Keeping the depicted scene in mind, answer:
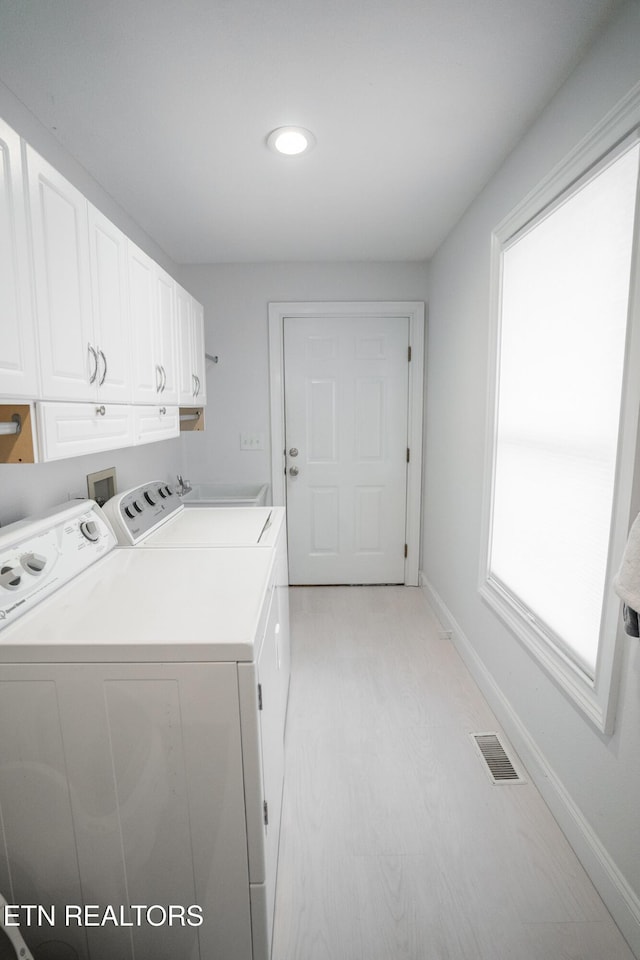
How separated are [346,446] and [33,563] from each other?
244 centimetres

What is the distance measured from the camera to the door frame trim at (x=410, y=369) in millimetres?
3203

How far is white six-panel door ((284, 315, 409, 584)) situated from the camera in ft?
10.7

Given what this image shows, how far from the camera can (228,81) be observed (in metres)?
1.41

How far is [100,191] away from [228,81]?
96 cm

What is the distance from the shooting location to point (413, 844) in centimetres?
144

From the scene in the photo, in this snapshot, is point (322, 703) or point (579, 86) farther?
point (322, 703)

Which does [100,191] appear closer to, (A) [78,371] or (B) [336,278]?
(A) [78,371]

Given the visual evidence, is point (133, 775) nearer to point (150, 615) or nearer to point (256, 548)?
point (150, 615)

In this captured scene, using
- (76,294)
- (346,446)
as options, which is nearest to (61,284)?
(76,294)

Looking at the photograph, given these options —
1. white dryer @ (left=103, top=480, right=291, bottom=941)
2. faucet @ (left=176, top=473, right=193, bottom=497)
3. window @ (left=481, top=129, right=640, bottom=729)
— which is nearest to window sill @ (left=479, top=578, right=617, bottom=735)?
window @ (left=481, top=129, right=640, bottom=729)

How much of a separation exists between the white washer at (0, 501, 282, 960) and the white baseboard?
921 millimetres

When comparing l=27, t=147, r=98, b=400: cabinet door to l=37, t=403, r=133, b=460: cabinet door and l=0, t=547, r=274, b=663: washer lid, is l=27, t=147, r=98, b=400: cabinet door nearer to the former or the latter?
l=37, t=403, r=133, b=460: cabinet door

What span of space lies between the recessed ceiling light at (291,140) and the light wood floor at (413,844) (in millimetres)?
2363

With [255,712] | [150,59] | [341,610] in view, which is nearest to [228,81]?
[150,59]
